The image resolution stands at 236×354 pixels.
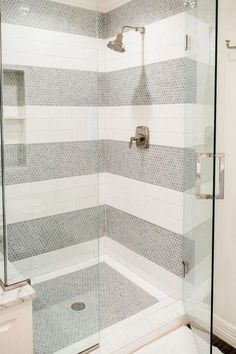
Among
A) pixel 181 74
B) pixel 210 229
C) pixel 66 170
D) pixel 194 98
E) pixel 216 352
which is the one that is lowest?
pixel 216 352

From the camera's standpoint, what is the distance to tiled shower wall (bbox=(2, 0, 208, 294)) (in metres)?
2.10

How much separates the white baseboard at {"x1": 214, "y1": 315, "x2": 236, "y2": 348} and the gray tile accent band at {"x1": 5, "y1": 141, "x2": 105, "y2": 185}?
1.30 metres

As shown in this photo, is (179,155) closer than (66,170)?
Yes

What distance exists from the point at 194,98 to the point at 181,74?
0.31 m

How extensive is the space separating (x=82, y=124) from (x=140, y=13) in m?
0.90

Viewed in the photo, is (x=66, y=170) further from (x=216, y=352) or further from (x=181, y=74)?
(x=216, y=352)

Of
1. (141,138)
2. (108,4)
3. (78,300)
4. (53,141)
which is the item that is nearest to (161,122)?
(141,138)

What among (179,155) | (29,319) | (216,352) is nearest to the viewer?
(29,319)

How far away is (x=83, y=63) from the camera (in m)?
2.27

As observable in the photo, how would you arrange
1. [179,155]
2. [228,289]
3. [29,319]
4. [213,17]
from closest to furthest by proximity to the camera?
1. [213,17]
2. [29,319]
3. [228,289]
4. [179,155]

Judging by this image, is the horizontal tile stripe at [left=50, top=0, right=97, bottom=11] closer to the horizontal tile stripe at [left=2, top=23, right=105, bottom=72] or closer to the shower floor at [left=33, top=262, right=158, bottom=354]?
the horizontal tile stripe at [left=2, top=23, right=105, bottom=72]

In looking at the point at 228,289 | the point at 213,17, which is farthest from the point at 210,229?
the point at 213,17

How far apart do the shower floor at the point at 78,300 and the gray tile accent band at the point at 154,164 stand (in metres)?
0.76

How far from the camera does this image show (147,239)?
7.96ft
